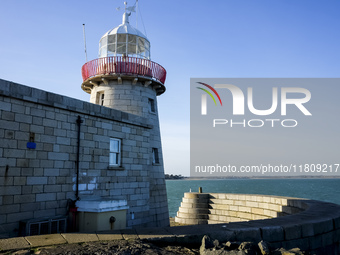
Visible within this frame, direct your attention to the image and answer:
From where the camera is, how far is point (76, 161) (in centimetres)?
992

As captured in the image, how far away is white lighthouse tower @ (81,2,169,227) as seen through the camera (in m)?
14.8

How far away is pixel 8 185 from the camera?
8023mm

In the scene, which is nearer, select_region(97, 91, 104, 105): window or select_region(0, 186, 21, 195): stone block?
select_region(0, 186, 21, 195): stone block

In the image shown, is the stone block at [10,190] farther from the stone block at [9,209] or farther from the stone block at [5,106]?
the stone block at [5,106]

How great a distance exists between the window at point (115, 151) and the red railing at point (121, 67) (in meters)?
4.39

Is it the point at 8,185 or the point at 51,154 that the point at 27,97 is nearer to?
the point at 51,154

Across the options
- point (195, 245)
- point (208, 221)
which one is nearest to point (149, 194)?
point (208, 221)

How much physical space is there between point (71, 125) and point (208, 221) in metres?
10.4

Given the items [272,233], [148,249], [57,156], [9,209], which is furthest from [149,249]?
[57,156]

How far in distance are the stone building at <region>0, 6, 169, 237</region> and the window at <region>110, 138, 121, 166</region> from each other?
0.12ft

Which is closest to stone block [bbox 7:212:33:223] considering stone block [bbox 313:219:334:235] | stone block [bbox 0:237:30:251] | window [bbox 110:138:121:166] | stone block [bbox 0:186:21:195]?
stone block [bbox 0:186:21:195]

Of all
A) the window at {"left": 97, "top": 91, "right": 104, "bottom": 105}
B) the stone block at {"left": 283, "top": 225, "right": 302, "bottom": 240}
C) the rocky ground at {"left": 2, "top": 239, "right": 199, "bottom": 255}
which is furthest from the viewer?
the window at {"left": 97, "top": 91, "right": 104, "bottom": 105}

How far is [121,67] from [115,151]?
16.1ft

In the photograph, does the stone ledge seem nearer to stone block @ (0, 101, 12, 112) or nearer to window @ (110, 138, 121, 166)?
stone block @ (0, 101, 12, 112)
